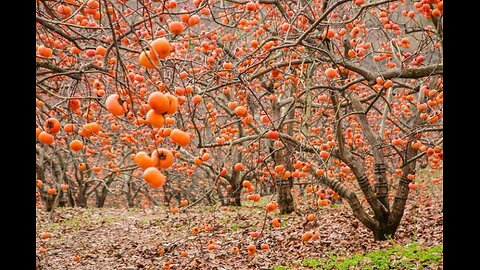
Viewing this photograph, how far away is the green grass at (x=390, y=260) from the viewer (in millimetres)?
4734

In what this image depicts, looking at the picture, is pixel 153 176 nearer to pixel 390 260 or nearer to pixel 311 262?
pixel 390 260

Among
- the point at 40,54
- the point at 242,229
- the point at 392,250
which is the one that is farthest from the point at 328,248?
the point at 40,54

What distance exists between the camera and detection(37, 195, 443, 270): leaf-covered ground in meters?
5.67

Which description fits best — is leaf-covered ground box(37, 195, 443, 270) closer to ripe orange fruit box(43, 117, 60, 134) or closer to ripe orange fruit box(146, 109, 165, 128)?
ripe orange fruit box(43, 117, 60, 134)

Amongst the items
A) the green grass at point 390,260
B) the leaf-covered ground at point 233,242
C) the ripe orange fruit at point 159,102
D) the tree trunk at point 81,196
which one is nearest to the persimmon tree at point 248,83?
the ripe orange fruit at point 159,102

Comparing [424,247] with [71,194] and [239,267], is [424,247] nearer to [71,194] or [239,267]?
[239,267]

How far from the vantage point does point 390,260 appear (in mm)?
4953

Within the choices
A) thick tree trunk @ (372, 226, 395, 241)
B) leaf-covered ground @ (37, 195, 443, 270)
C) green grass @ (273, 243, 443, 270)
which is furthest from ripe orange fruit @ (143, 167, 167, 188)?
thick tree trunk @ (372, 226, 395, 241)

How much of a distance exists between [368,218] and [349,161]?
84cm

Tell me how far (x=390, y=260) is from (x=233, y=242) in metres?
2.78

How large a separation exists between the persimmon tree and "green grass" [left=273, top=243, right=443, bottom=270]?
0.77 metres

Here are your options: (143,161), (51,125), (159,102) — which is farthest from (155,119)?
(51,125)

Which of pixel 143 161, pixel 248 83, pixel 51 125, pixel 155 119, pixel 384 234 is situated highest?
pixel 248 83

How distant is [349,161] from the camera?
19.4 ft
